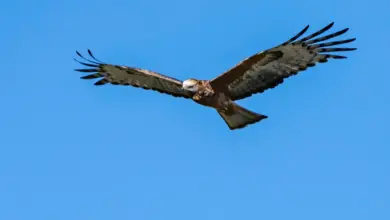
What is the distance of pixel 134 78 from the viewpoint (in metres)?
18.3

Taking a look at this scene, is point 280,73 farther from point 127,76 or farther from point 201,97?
point 127,76

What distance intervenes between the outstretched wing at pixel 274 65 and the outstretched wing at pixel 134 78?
2.53 ft

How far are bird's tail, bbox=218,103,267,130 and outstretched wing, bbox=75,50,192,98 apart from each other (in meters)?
0.72

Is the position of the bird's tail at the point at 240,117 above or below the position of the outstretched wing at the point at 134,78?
below

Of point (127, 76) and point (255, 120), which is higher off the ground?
point (127, 76)

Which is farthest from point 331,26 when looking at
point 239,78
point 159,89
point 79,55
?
point 79,55

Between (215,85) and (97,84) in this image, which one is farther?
(97,84)

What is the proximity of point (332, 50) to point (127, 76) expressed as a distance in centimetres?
383

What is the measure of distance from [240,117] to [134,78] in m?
2.35

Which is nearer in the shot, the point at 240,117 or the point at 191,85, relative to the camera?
the point at 191,85

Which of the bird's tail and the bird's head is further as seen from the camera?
the bird's tail

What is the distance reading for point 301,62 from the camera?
16688 mm

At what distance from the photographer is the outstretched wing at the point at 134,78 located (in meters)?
17.6

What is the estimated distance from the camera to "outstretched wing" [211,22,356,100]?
16.5 meters
